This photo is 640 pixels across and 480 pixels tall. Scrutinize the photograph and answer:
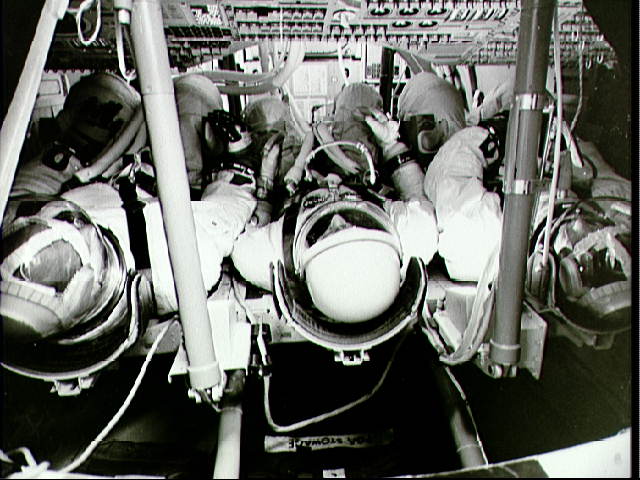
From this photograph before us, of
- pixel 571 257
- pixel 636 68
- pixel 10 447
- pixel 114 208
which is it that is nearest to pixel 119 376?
pixel 10 447

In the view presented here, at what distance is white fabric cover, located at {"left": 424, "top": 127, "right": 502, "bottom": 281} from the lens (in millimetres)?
1101

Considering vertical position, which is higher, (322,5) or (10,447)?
(322,5)

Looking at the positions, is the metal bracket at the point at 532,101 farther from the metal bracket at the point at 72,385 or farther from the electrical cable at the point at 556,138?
the metal bracket at the point at 72,385

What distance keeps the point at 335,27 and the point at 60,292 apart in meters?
1.05

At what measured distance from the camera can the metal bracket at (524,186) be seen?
888mm

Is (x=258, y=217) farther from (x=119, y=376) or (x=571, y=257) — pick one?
(x=571, y=257)

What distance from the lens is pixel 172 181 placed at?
777mm

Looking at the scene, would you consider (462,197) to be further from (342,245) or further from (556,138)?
(342,245)

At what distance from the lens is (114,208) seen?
1.04 meters

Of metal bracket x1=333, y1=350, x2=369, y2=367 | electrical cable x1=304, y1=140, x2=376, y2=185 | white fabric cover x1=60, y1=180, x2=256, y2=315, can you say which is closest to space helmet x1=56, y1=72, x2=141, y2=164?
white fabric cover x1=60, y1=180, x2=256, y2=315

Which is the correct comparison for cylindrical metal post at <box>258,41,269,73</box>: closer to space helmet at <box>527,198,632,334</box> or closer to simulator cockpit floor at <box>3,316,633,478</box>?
simulator cockpit floor at <box>3,316,633,478</box>

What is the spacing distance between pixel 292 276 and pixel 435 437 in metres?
0.63

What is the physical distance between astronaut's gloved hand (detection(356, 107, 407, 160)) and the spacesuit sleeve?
1.83 ft

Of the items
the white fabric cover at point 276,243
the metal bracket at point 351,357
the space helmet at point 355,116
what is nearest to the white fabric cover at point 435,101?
the space helmet at point 355,116
